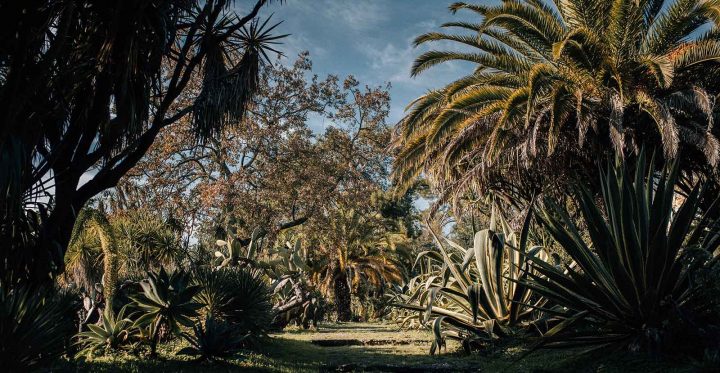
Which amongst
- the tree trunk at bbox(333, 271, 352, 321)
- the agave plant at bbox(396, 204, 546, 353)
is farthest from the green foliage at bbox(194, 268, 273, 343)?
the tree trunk at bbox(333, 271, 352, 321)

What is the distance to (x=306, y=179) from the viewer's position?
19.6 metres

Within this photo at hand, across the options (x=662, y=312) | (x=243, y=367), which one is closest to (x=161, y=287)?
(x=243, y=367)

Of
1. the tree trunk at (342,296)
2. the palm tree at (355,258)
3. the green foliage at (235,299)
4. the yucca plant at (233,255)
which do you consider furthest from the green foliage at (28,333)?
the tree trunk at (342,296)

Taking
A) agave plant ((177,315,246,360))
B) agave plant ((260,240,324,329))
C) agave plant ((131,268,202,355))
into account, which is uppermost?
agave plant ((260,240,324,329))

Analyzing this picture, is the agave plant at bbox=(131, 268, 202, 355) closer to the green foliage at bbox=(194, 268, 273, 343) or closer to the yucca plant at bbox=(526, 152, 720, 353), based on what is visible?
the green foliage at bbox=(194, 268, 273, 343)

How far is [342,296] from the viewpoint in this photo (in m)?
25.4

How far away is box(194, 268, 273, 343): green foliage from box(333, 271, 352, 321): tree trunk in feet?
50.7

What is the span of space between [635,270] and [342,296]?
20.7 meters

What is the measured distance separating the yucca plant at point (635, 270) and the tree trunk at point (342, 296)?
19439mm

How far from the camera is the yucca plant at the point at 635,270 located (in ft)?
17.7

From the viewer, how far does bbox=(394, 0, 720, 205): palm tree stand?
9.63m

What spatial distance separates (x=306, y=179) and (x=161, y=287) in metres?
12.3

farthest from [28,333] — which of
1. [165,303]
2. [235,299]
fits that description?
[235,299]

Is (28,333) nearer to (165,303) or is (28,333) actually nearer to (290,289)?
(165,303)
